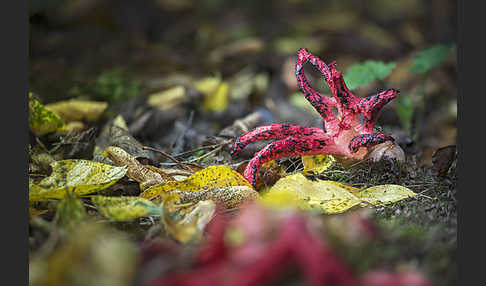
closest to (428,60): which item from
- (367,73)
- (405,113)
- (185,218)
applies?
(405,113)

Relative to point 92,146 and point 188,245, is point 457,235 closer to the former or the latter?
point 188,245

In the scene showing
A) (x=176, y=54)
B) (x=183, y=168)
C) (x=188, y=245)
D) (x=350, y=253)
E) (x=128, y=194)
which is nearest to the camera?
(x=350, y=253)

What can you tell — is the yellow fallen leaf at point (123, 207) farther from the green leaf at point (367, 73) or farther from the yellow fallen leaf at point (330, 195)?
the green leaf at point (367, 73)

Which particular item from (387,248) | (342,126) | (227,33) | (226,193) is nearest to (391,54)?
(227,33)

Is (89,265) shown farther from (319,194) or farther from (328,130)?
(328,130)

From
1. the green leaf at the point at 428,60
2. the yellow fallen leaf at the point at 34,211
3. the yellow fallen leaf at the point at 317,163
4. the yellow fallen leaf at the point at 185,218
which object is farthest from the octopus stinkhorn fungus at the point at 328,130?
the green leaf at the point at 428,60

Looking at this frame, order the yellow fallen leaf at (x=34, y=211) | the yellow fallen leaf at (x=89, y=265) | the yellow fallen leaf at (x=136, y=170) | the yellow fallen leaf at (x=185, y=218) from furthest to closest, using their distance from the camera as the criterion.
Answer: the yellow fallen leaf at (x=136, y=170)
the yellow fallen leaf at (x=34, y=211)
the yellow fallen leaf at (x=185, y=218)
the yellow fallen leaf at (x=89, y=265)
